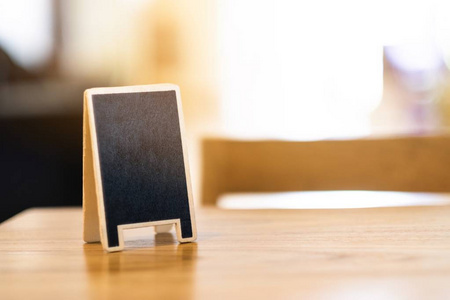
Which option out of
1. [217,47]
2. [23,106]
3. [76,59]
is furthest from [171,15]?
[23,106]

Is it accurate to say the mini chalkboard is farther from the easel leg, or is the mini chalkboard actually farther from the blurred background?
the blurred background

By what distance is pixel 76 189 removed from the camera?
292cm

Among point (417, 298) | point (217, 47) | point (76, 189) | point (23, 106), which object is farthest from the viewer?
point (217, 47)

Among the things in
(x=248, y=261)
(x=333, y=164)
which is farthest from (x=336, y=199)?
(x=248, y=261)

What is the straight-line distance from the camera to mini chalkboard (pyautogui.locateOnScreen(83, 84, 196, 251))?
75 centimetres

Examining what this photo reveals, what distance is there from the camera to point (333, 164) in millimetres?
1454

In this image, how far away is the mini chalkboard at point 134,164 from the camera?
29.6 inches

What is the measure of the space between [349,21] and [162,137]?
5929 millimetres

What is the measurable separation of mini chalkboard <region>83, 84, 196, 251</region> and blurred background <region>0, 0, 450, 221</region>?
16.1 feet

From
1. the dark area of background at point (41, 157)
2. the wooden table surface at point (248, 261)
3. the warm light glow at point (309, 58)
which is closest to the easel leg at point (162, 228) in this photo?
the wooden table surface at point (248, 261)

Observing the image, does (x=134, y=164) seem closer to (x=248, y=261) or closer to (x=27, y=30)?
(x=248, y=261)

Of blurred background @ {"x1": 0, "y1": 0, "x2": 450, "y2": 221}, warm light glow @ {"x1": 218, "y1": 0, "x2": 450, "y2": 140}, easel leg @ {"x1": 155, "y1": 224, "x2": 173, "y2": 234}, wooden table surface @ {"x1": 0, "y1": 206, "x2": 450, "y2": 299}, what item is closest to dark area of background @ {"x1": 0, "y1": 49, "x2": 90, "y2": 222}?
wooden table surface @ {"x1": 0, "y1": 206, "x2": 450, "y2": 299}

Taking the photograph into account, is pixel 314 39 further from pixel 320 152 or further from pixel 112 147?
pixel 112 147

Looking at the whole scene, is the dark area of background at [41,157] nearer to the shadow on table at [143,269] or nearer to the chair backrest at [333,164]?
the chair backrest at [333,164]
